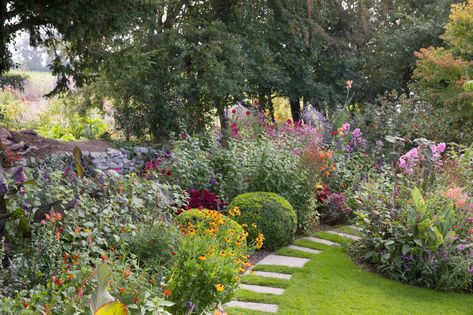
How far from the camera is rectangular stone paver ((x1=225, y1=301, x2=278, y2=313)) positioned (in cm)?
401

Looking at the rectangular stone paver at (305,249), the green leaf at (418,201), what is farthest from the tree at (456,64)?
the rectangular stone paver at (305,249)

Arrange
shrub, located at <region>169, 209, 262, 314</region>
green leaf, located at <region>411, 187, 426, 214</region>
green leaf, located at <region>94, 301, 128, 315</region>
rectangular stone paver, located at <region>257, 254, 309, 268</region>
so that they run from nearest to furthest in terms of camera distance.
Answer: green leaf, located at <region>94, 301, 128, 315</region> → shrub, located at <region>169, 209, 262, 314</region> → green leaf, located at <region>411, 187, 426, 214</region> → rectangular stone paver, located at <region>257, 254, 309, 268</region>

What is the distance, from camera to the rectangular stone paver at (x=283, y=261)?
5.10m

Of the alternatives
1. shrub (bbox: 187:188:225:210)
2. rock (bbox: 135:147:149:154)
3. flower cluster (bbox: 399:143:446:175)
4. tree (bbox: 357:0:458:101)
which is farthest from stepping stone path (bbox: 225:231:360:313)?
tree (bbox: 357:0:458:101)

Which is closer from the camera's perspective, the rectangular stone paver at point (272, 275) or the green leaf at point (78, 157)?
the green leaf at point (78, 157)

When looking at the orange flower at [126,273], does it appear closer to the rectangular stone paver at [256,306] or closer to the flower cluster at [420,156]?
the rectangular stone paver at [256,306]

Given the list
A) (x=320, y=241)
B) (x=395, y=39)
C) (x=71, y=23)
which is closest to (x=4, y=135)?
(x=71, y=23)

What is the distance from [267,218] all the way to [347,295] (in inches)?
51.4

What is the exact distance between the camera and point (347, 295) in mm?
4465

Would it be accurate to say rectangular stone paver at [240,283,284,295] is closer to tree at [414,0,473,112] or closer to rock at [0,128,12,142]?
rock at [0,128,12,142]

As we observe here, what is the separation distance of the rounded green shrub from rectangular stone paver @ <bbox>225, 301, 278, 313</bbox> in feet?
4.27

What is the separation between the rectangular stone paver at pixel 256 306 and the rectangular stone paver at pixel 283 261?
97cm

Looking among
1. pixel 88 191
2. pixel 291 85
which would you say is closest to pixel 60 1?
pixel 88 191

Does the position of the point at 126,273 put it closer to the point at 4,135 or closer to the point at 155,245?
the point at 155,245
